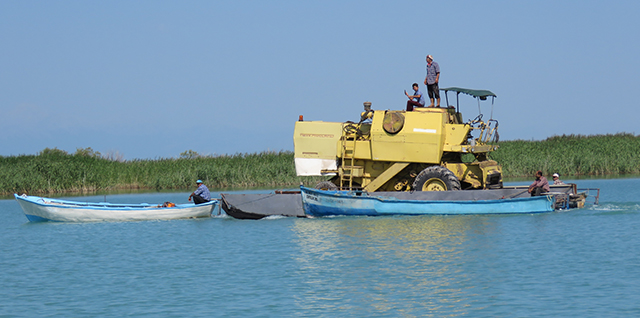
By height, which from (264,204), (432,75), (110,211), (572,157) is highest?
(432,75)

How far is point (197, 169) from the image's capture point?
40406mm

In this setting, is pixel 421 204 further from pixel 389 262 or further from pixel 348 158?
pixel 389 262

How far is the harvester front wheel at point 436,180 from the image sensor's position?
2224 cm

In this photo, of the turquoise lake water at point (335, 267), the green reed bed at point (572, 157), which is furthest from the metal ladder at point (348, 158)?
the green reed bed at point (572, 157)

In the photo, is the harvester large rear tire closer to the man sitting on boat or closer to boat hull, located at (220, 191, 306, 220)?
boat hull, located at (220, 191, 306, 220)

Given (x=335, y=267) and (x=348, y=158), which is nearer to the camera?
(x=335, y=267)

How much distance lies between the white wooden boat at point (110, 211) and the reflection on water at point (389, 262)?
12.9ft

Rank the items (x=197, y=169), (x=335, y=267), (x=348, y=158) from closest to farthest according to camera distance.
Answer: (x=335, y=267) → (x=348, y=158) → (x=197, y=169)

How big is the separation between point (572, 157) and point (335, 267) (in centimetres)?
2825

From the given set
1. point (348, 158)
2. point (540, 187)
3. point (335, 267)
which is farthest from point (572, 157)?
point (335, 267)

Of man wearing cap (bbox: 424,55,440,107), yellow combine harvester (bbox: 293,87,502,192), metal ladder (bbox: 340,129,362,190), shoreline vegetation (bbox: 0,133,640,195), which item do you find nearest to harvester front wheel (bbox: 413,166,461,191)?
yellow combine harvester (bbox: 293,87,502,192)

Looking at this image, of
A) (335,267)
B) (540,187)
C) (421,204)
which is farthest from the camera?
(540,187)

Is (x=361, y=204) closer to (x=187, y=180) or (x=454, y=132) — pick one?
(x=454, y=132)

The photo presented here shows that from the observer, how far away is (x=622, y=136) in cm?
4778
